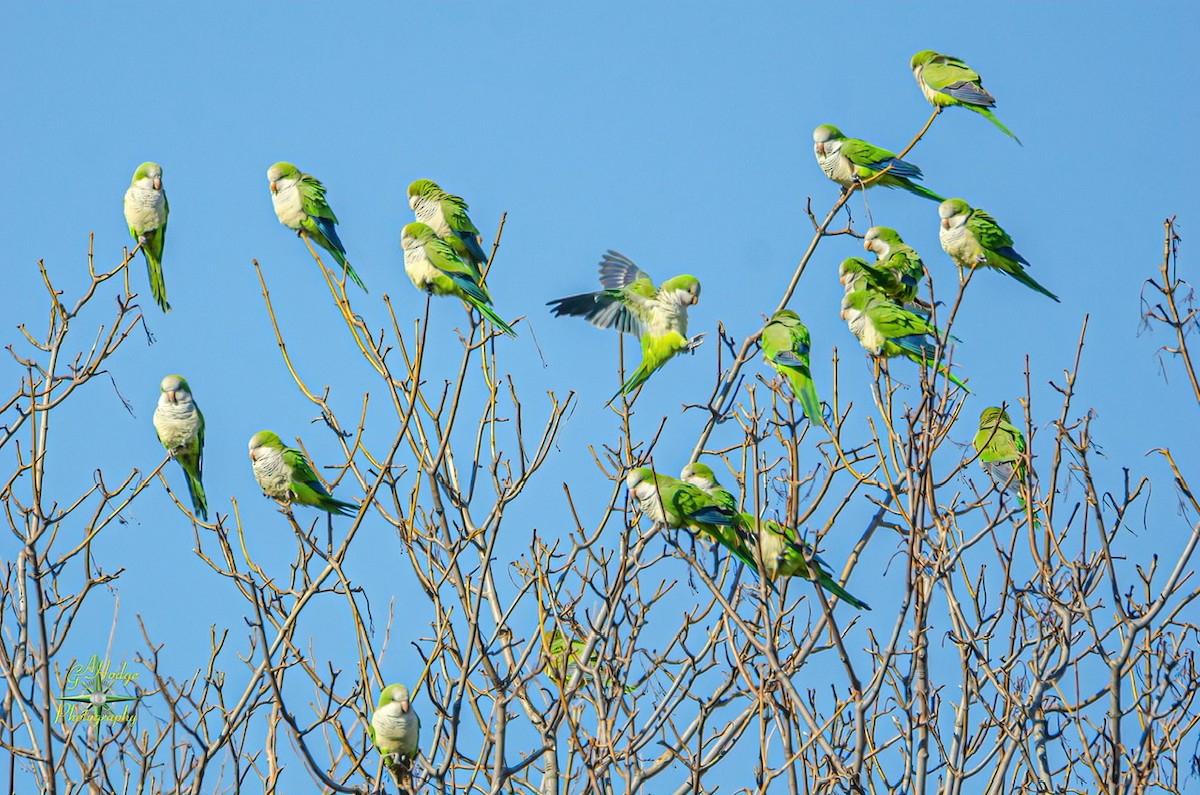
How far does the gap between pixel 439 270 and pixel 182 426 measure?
1574 mm

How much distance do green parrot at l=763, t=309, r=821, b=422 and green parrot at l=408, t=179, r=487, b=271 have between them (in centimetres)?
179

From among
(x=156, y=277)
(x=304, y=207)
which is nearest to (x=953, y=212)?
(x=304, y=207)

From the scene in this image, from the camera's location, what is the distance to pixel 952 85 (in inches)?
308

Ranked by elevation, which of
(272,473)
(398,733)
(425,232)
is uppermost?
(425,232)

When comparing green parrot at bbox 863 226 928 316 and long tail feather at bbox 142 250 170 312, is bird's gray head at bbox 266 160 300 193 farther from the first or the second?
green parrot at bbox 863 226 928 316

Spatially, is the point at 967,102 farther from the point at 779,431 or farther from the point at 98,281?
the point at 98,281

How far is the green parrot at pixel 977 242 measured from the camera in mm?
7402

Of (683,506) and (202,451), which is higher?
(202,451)

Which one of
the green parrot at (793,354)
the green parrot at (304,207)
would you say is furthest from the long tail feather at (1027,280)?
the green parrot at (304,207)

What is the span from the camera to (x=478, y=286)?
22.0ft

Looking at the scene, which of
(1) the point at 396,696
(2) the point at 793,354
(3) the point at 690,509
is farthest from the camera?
(2) the point at 793,354

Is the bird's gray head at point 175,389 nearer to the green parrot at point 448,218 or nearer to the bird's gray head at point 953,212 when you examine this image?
the green parrot at point 448,218

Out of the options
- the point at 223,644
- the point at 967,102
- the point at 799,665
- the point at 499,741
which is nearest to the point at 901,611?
the point at 799,665

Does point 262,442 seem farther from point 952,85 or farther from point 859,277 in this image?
point 952,85
